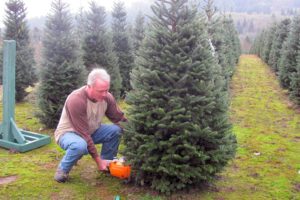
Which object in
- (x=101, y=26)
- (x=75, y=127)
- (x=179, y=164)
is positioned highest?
(x=101, y=26)

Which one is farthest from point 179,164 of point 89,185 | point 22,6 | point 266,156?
point 22,6

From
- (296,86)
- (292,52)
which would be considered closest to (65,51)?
(296,86)

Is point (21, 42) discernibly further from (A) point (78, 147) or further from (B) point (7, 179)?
(A) point (78, 147)

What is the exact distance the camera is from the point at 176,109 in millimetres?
4727

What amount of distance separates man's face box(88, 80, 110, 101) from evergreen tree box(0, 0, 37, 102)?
7616mm

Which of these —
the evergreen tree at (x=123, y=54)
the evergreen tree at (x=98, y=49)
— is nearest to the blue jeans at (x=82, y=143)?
the evergreen tree at (x=98, y=49)

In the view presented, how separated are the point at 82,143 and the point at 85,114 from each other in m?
0.39

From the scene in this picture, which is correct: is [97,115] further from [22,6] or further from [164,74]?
[22,6]

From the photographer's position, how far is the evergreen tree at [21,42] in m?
12.0

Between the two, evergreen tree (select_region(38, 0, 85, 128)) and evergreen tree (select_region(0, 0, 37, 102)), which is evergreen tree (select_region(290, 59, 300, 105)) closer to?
evergreen tree (select_region(38, 0, 85, 128))

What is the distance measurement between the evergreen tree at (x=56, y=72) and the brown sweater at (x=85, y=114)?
11.4 feet

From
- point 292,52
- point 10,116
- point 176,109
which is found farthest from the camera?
point 292,52

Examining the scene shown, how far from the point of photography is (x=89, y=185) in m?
5.32

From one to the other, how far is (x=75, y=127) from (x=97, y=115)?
1.29 feet
